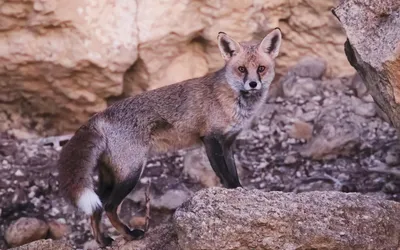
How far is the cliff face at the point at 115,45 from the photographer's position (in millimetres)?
6559

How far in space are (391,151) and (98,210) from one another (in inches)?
101

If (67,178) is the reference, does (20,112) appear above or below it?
below

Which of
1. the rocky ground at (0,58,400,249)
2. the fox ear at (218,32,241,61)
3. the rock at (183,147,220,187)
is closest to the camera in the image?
the fox ear at (218,32,241,61)

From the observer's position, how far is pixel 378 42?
462 cm

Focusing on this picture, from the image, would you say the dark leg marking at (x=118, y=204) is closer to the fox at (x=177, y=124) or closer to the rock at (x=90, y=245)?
the fox at (x=177, y=124)

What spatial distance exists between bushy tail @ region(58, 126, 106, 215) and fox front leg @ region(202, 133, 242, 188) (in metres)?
0.72

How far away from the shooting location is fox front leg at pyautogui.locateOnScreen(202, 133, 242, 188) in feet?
18.1

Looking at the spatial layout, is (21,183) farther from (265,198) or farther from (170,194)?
(265,198)

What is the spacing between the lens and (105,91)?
22.7ft

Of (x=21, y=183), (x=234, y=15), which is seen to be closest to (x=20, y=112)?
(x=21, y=183)

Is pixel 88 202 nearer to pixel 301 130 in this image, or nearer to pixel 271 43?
pixel 271 43

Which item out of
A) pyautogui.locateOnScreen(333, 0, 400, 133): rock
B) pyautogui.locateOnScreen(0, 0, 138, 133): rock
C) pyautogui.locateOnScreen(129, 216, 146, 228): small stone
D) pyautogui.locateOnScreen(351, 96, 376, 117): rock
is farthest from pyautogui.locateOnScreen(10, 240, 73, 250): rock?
pyautogui.locateOnScreen(351, 96, 376, 117): rock

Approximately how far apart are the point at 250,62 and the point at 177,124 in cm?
66

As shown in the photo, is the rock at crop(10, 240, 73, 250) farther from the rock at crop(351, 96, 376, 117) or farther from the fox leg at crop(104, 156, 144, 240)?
the rock at crop(351, 96, 376, 117)
